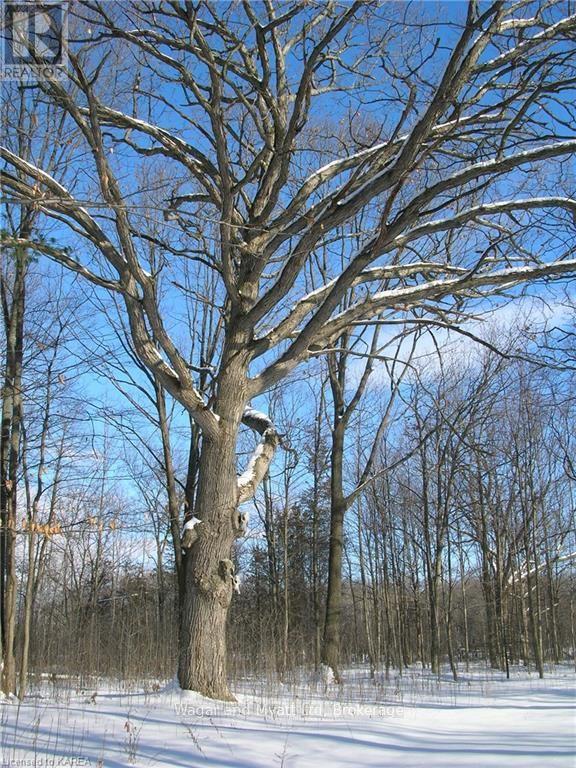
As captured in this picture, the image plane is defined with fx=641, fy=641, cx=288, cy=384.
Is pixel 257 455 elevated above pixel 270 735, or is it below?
above

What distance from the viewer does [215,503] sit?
21.6 feet

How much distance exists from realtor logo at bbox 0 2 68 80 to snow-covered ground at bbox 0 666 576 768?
16.4 feet

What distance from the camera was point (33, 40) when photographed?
5660 millimetres

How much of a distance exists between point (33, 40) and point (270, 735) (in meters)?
5.99

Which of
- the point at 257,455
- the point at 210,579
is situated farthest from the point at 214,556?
the point at 257,455

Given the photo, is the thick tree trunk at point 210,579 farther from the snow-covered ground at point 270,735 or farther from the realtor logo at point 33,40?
the realtor logo at point 33,40

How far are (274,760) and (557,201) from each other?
17.5 ft

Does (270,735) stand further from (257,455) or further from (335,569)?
(335,569)

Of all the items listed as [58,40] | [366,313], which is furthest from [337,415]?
[58,40]

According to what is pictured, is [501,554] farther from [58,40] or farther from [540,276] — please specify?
[58,40]

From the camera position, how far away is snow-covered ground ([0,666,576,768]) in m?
3.70

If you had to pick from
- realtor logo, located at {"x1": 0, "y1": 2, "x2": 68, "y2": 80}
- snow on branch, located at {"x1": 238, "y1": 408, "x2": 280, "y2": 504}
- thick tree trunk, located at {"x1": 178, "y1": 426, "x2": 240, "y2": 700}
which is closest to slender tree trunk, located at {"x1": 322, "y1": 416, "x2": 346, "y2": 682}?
snow on branch, located at {"x1": 238, "y1": 408, "x2": 280, "y2": 504}

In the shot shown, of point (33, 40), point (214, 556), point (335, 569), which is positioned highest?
point (33, 40)

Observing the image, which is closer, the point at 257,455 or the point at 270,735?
the point at 270,735
